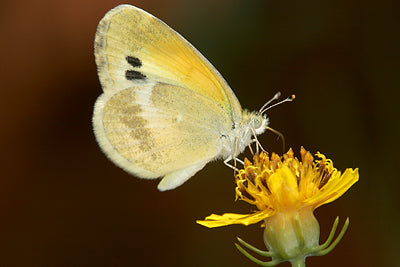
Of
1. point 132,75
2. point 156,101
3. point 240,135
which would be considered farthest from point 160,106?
point 240,135

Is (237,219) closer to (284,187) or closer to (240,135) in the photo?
(284,187)

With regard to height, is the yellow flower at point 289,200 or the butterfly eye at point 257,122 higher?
the butterfly eye at point 257,122

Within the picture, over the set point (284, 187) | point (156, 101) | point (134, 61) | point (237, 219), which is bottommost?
point (237, 219)

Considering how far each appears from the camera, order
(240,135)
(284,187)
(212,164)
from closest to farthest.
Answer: (284,187) → (240,135) → (212,164)

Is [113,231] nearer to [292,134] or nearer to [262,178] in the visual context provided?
[292,134]

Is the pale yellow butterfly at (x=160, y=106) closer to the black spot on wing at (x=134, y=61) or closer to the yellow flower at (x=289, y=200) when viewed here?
the black spot on wing at (x=134, y=61)

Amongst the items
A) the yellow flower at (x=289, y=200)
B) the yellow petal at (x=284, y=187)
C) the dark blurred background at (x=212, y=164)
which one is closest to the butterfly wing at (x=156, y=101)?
the yellow flower at (x=289, y=200)
